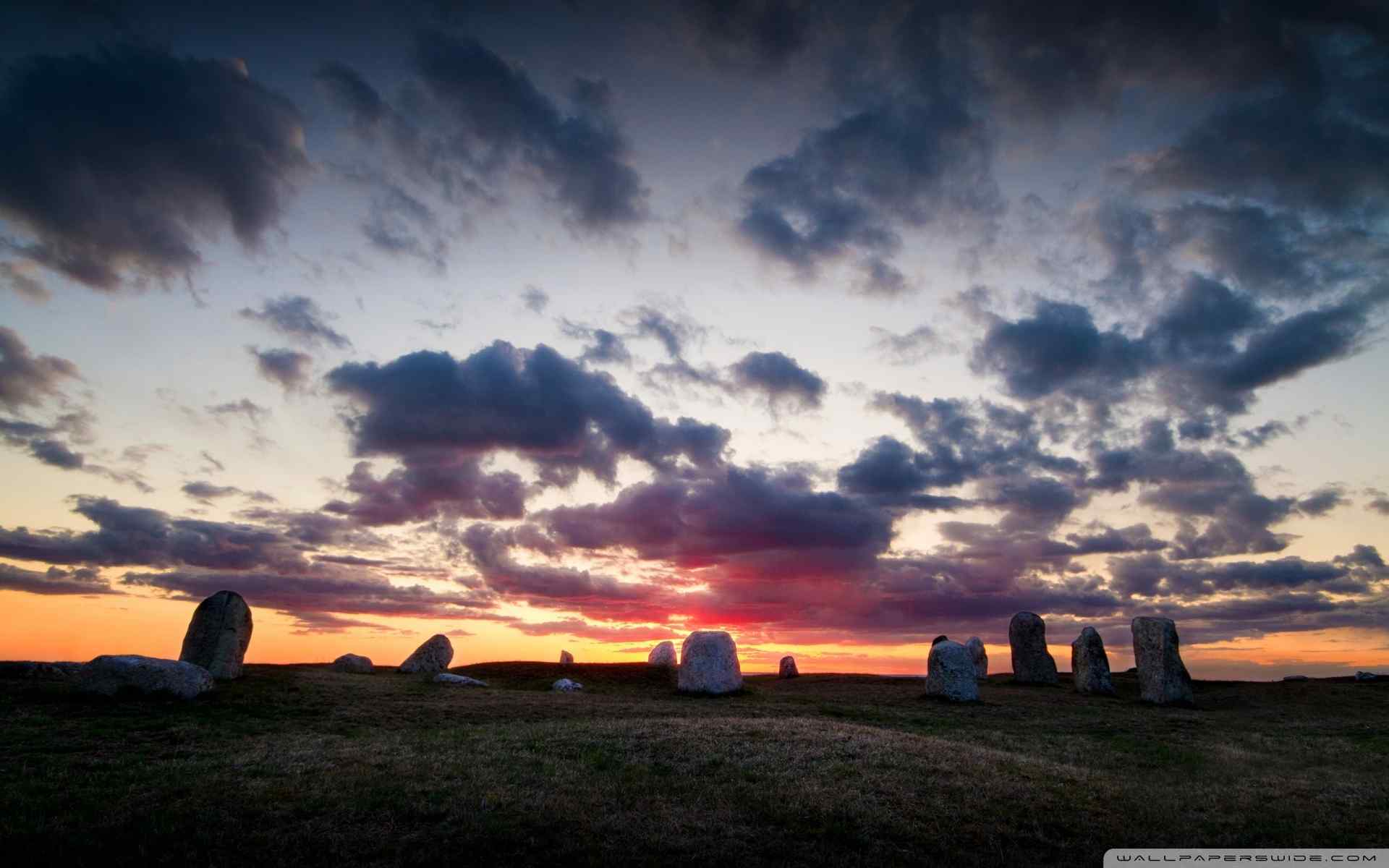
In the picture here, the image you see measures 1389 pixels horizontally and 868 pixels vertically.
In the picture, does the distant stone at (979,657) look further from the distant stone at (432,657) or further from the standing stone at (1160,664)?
the distant stone at (432,657)

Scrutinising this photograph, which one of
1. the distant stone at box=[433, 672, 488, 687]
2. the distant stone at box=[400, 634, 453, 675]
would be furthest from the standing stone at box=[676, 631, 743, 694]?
the distant stone at box=[400, 634, 453, 675]

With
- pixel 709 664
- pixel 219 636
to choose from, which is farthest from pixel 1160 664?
pixel 219 636

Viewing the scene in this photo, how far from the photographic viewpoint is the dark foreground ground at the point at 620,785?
41.3 feet

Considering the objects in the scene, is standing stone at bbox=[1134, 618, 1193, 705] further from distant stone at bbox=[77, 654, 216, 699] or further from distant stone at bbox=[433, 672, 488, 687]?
distant stone at bbox=[77, 654, 216, 699]

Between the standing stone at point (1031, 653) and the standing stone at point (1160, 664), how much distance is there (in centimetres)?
658

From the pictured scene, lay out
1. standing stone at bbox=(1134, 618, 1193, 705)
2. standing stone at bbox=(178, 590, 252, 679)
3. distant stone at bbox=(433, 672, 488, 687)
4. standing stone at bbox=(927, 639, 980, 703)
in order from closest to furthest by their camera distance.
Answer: standing stone at bbox=(178, 590, 252, 679)
standing stone at bbox=(927, 639, 980, 703)
distant stone at bbox=(433, 672, 488, 687)
standing stone at bbox=(1134, 618, 1193, 705)

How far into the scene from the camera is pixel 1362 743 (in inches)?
1069

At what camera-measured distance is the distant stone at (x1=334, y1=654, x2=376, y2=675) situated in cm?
4759

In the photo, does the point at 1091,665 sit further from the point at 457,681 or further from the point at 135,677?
the point at 135,677

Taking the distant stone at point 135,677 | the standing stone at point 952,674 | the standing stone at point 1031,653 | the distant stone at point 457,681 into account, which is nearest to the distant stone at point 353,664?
the distant stone at point 457,681

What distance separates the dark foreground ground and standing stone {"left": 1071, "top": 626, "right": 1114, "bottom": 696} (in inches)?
575

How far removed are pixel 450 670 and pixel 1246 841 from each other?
1633 inches

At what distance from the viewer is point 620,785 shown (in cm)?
1658

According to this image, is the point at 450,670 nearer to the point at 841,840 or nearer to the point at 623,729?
the point at 623,729
